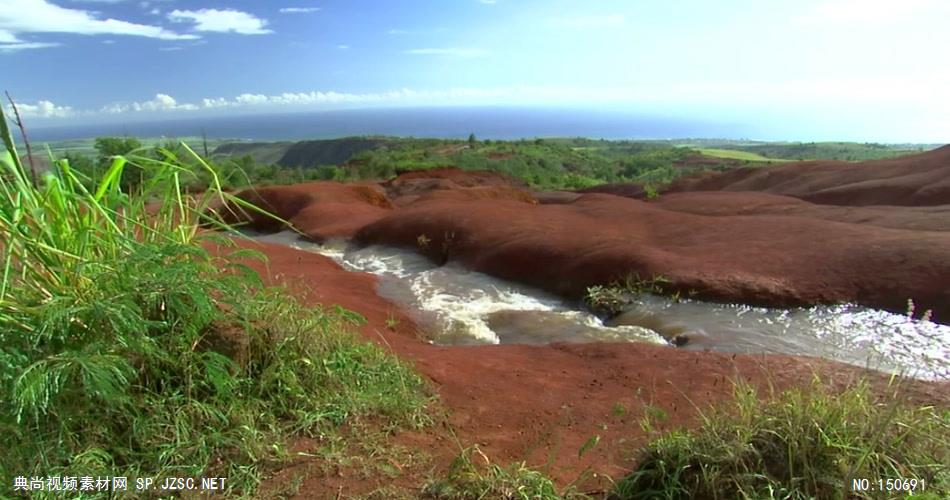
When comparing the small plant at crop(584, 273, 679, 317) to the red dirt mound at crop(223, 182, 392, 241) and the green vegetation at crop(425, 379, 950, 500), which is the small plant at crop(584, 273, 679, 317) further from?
the red dirt mound at crop(223, 182, 392, 241)

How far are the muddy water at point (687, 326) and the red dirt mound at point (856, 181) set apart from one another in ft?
38.7

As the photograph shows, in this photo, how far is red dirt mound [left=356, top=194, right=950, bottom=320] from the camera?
8094 mm

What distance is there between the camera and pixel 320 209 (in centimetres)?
1973

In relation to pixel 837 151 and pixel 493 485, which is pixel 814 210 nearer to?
Answer: pixel 493 485

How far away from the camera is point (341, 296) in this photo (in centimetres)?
852

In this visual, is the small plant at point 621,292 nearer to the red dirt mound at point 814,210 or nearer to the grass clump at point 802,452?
the red dirt mound at point 814,210

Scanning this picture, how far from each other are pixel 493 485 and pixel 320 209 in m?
18.4

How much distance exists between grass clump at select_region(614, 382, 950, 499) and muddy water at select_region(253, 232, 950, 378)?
12.2 ft

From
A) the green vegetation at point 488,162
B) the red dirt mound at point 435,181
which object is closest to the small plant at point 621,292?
the green vegetation at point 488,162

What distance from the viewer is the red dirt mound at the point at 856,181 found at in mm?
16781

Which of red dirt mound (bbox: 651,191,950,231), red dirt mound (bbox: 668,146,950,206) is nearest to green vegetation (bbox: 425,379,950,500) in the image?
red dirt mound (bbox: 651,191,950,231)

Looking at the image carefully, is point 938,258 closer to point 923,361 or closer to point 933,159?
point 923,361

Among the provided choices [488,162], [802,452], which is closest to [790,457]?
[802,452]

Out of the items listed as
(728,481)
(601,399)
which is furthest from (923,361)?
(728,481)
